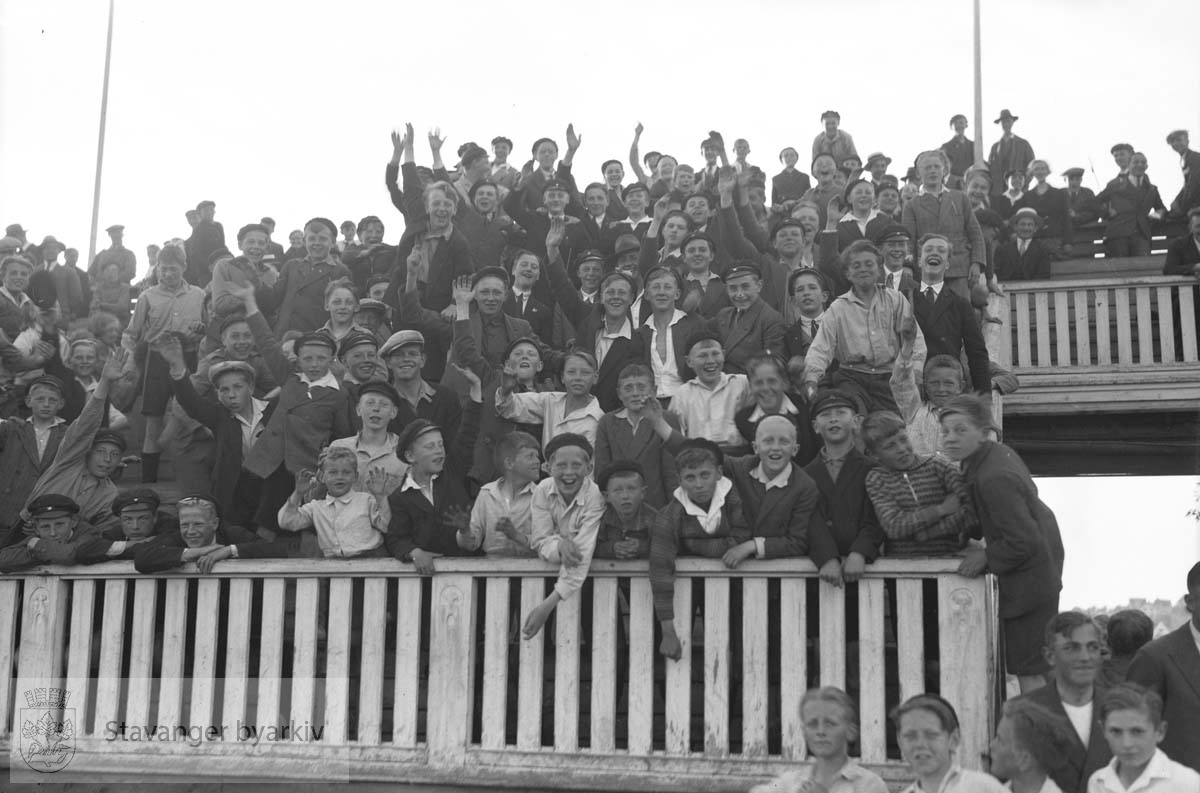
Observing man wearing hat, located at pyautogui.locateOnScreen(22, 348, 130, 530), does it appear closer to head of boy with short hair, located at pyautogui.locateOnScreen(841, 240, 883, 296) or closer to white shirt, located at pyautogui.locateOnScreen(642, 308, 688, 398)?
white shirt, located at pyautogui.locateOnScreen(642, 308, 688, 398)

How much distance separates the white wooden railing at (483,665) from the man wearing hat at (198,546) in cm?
11

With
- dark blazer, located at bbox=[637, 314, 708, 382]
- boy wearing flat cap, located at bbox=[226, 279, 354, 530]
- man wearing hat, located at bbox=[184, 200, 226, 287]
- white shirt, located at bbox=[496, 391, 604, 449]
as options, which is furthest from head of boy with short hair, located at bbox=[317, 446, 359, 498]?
man wearing hat, located at bbox=[184, 200, 226, 287]

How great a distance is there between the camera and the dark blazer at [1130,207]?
16094 millimetres

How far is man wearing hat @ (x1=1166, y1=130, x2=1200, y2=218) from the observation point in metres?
15.8

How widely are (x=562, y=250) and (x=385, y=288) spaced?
185 cm

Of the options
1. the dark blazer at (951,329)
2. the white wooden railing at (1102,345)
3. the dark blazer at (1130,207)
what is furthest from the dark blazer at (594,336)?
the dark blazer at (1130,207)

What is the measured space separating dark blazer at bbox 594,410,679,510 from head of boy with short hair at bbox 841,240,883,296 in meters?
2.03

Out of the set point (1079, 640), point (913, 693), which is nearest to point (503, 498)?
point (913, 693)

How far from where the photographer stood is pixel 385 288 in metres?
12.9

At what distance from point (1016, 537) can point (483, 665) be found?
283 cm

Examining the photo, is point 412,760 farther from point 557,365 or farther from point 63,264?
point 63,264

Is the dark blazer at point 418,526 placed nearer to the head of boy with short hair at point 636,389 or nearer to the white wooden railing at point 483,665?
the white wooden railing at point 483,665

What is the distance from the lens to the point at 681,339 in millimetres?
10102

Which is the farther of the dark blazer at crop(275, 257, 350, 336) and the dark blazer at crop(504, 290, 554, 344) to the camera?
the dark blazer at crop(275, 257, 350, 336)
